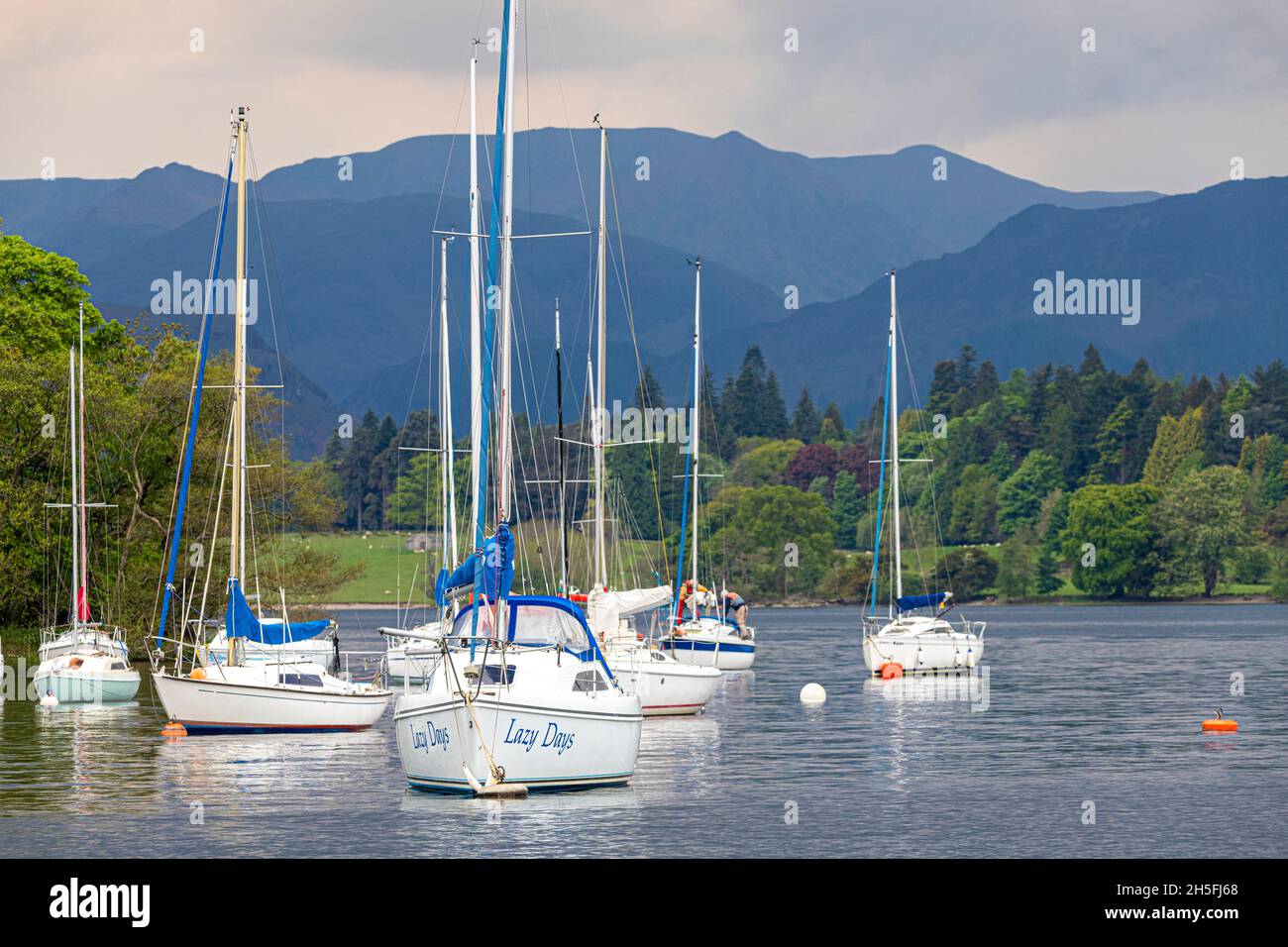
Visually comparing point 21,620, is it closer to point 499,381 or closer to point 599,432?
point 599,432

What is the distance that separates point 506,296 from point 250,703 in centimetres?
1816

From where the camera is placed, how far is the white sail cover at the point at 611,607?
62.6 meters

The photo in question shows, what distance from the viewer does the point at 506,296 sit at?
40.9m

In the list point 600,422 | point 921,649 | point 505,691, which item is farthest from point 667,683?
point 921,649

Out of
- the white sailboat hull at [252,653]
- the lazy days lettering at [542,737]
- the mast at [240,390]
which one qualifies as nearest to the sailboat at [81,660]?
the white sailboat hull at [252,653]

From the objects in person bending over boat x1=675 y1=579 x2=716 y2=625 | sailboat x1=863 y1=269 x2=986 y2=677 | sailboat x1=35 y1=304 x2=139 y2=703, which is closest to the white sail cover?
sailboat x1=35 y1=304 x2=139 y2=703

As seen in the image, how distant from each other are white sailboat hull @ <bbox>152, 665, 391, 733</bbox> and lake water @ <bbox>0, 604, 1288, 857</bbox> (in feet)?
2.08

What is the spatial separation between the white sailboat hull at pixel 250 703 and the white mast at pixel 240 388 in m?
3.14

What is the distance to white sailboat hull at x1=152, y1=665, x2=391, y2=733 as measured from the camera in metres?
53.1

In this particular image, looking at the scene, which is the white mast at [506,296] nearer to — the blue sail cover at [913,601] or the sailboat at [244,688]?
the sailboat at [244,688]

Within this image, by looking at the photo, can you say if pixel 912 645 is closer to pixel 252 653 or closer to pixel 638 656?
pixel 638 656

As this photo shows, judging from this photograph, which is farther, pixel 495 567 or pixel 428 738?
pixel 495 567

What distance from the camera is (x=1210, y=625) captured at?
553 ft
